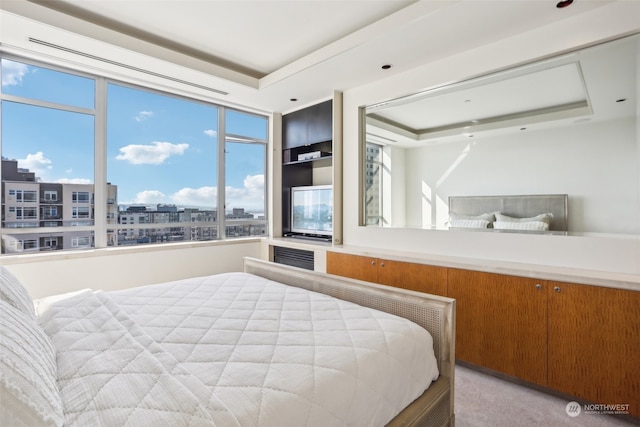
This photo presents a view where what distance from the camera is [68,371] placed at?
99cm

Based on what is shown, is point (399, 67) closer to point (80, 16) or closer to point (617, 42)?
point (617, 42)

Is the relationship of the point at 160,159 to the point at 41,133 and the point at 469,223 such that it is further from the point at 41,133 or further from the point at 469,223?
the point at 469,223

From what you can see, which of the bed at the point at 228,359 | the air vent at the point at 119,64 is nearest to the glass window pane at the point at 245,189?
the air vent at the point at 119,64

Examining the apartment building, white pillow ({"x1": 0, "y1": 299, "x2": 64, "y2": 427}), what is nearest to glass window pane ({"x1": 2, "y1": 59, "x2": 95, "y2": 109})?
the apartment building

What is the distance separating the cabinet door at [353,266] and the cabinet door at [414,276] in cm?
8

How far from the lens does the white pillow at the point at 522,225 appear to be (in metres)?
2.16

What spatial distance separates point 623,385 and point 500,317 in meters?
0.63

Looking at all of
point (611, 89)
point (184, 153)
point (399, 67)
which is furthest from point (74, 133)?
point (611, 89)

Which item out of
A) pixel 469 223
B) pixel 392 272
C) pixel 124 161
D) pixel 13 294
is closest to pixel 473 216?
pixel 469 223

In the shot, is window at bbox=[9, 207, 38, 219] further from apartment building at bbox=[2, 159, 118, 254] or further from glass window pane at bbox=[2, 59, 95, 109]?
glass window pane at bbox=[2, 59, 95, 109]

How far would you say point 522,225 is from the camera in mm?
2246

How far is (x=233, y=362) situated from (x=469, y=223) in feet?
6.91

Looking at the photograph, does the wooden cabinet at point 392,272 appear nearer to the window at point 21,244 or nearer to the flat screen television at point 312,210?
the flat screen television at point 312,210

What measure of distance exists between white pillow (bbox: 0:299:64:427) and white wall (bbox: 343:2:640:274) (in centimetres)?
254
